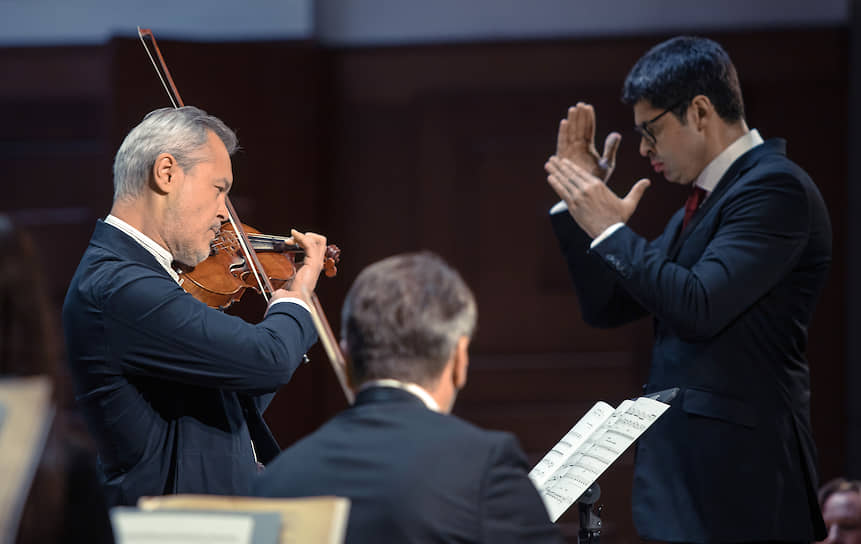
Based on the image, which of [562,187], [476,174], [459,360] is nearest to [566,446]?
[459,360]

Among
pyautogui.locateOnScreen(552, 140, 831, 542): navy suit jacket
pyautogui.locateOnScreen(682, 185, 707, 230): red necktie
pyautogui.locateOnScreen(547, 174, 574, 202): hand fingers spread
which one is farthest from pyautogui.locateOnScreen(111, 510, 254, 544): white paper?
pyautogui.locateOnScreen(682, 185, 707, 230): red necktie

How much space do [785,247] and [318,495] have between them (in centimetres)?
120

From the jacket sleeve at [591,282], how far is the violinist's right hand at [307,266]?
0.60 m

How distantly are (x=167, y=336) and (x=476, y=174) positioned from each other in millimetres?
2448

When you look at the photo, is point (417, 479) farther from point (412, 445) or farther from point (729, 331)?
point (729, 331)

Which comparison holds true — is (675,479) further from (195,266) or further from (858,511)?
(858,511)

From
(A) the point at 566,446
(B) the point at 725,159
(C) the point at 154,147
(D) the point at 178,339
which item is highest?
(C) the point at 154,147

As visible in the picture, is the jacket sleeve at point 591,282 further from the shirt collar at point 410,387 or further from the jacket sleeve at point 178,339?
the shirt collar at point 410,387

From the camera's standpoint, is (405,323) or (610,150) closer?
(405,323)

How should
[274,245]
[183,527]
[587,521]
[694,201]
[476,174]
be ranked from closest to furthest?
[183,527] → [587,521] → [274,245] → [694,201] → [476,174]

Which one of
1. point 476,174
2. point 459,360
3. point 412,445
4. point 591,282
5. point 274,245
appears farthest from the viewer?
point 476,174

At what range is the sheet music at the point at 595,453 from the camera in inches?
71.6

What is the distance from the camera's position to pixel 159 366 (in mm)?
1857

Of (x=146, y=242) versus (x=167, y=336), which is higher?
(x=146, y=242)
